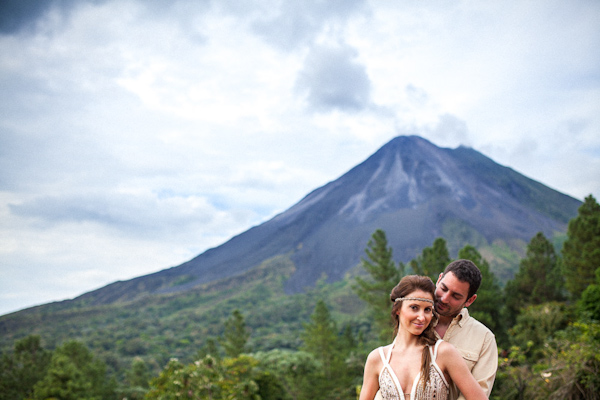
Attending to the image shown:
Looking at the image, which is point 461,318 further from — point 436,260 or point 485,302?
point 485,302

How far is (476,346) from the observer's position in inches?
86.4

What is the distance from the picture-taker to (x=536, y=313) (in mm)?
16781

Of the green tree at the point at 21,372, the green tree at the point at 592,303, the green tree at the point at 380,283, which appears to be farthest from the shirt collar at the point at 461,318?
the green tree at the point at 21,372

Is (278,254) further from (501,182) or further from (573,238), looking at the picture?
(573,238)

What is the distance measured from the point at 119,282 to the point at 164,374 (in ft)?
368

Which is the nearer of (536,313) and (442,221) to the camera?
(536,313)

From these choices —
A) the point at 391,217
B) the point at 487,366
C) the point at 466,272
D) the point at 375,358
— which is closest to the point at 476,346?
the point at 487,366

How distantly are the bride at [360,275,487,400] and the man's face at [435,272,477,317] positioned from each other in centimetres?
12

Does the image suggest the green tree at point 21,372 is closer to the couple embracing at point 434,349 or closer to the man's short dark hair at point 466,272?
the couple embracing at point 434,349

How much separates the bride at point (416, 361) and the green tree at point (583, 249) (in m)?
18.4

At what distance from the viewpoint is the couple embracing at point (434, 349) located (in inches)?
78.9

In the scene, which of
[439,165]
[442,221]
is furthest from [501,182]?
[442,221]

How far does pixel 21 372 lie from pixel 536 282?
30560mm

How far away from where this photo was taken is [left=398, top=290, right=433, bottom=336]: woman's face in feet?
6.82
